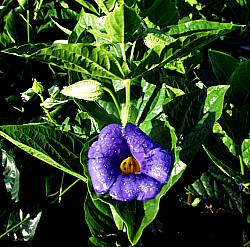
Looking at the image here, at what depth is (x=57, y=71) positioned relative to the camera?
132cm

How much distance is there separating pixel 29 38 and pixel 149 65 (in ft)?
1.68

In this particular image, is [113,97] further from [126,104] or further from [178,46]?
[178,46]

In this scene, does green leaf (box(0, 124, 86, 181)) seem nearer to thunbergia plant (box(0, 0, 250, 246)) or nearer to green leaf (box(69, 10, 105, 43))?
thunbergia plant (box(0, 0, 250, 246))

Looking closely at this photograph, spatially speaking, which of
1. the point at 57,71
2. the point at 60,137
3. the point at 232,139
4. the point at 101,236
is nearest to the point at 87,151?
the point at 60,137

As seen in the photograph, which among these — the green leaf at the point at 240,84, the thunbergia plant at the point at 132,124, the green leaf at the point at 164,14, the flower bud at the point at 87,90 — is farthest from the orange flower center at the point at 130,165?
the green leaf at the point at 164,14

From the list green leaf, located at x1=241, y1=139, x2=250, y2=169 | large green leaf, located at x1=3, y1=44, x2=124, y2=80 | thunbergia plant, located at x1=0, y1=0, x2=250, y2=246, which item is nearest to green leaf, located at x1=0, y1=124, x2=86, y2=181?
thunbergia plant, located at x1=0, y1=0, x2=250, y2=246

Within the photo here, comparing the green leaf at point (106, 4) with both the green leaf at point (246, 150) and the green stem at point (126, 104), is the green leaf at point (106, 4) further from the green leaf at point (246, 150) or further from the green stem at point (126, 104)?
the green leaf at point (246, 150)

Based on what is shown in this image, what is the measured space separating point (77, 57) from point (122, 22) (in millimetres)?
81

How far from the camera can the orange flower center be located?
3.10 ft

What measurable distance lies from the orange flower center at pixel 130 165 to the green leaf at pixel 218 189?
12 centimetres

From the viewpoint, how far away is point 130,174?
2.93ft

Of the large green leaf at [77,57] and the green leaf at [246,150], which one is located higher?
the large green leaf at [77,57]

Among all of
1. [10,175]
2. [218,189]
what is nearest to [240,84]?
[218,189]

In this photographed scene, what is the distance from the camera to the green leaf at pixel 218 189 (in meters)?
1.02
